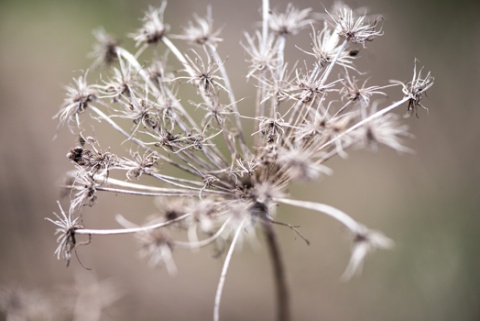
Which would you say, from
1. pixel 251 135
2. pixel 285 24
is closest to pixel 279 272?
pixel 251 135

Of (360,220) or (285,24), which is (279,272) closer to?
(285,24)

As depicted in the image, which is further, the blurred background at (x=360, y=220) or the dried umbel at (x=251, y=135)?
the blurred background at (x=360, y=220)

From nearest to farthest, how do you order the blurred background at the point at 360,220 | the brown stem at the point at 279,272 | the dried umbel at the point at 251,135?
the dried umbel at the point at 251,135, the brown stem at the point at 279,272, the blurred background at the point at 360,220

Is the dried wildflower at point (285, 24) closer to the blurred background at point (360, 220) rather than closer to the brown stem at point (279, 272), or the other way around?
the brown stem at point (279, 272)

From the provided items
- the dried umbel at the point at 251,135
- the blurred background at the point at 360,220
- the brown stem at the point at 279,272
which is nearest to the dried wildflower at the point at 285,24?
the dried umbel at the point at 251,135

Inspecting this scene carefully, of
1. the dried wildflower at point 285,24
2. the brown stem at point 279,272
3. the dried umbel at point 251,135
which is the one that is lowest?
the brown stem at point 279,272

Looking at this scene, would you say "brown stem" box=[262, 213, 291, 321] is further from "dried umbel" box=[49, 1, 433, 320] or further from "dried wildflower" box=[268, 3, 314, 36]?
"dried wildflower" box=[268, 3, 314, 36]
